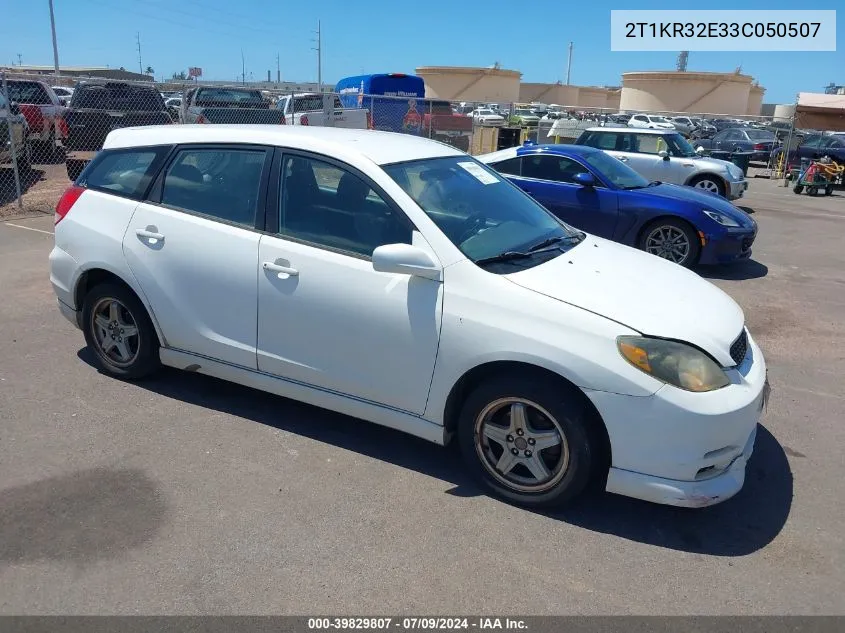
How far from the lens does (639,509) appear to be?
342cm

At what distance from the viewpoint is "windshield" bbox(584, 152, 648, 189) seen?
8.66m

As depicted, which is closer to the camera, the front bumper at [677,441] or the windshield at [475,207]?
the front bumper at [677,441]

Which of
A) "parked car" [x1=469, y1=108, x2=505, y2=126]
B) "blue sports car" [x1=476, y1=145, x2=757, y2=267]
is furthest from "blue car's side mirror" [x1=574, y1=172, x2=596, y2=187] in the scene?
"parked car" [x1=469, y1=108, x2=505, y2=126]

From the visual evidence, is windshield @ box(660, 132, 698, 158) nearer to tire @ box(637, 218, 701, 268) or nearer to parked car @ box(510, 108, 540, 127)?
tire @ box(637, 218, 701, 268)

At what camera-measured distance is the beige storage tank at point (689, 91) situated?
65500 mm

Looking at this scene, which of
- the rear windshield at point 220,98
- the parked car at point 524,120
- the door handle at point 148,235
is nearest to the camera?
the door handle at point 148,235

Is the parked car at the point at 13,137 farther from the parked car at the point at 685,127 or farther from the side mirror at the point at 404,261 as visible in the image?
the parked car at the point at 685,127

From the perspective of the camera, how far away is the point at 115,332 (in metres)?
4.57

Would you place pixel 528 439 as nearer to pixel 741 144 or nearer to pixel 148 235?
pixel 148 235

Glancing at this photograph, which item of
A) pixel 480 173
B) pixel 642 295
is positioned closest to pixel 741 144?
pixel 480 173

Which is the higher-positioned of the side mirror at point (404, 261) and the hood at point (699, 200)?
the side mirror at point (404, 261)

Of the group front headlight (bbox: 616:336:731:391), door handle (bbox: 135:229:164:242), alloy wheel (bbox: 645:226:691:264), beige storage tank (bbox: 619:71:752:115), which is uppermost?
beige storage tank (bbox: 619:71:752:115)

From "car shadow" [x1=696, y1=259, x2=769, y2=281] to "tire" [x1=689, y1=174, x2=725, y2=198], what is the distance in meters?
4.37

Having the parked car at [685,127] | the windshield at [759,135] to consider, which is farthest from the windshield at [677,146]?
the windshield at [759,135]
